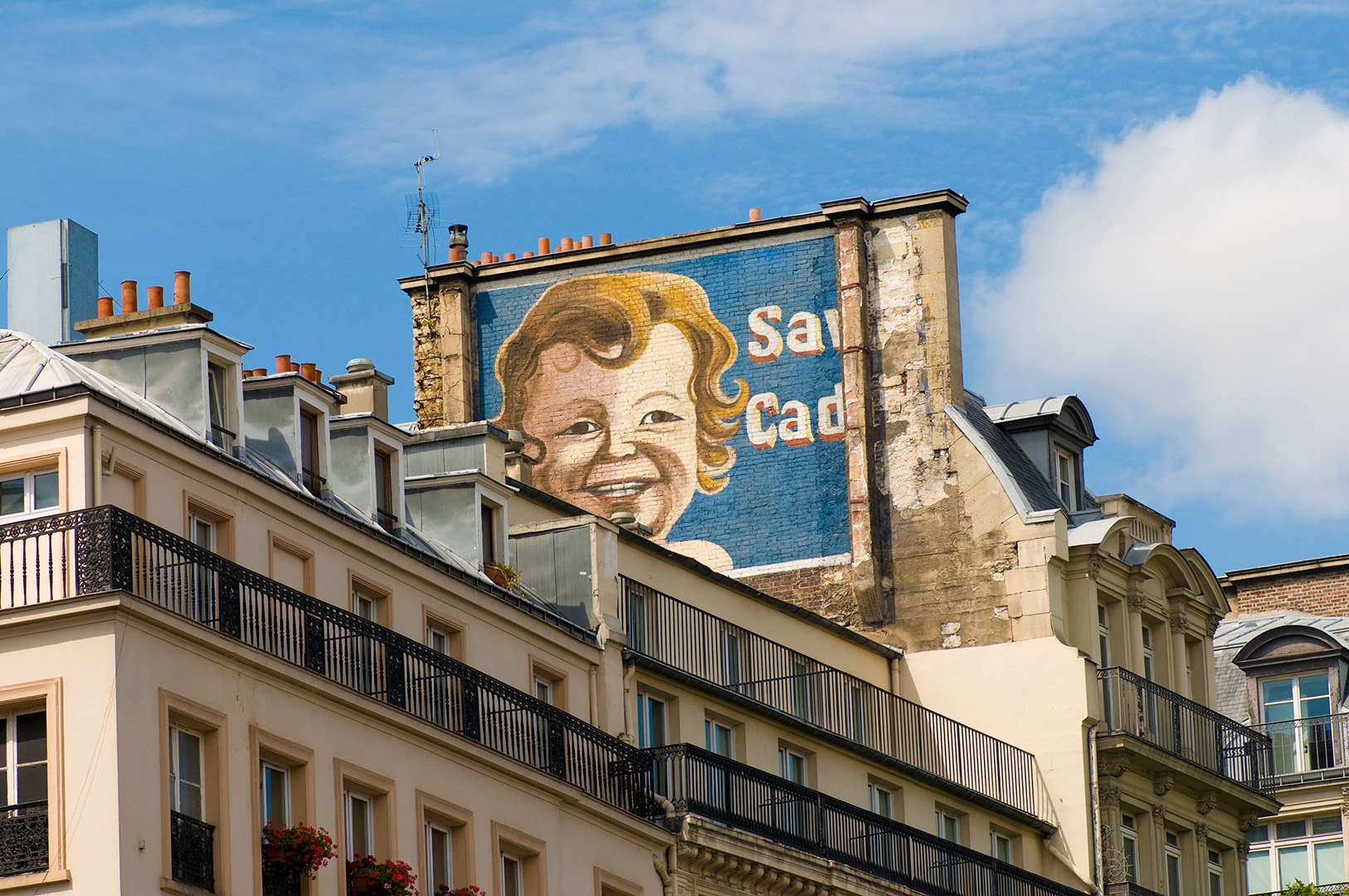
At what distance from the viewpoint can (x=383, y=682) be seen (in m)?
30.8

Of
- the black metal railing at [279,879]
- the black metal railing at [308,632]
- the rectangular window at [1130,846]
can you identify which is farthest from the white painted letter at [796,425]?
the black metal railing at [279,879]

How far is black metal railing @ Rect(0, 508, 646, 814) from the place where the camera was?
88.5 ft

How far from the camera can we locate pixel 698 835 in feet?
116

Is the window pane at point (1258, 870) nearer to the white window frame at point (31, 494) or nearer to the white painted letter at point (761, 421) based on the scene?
the white painted letter at point (761, 421)

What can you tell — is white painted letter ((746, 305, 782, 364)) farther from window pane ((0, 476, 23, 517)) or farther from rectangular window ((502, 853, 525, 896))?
window pane ((0, 476, 23, 517))

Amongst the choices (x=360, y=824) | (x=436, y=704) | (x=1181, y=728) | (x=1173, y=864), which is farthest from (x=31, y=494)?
(x=1173, y=864)

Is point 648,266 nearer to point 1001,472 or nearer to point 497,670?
point 1001,472

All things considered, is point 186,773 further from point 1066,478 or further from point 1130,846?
point 1066,478

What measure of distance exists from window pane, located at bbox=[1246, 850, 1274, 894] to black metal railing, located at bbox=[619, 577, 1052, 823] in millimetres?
12622

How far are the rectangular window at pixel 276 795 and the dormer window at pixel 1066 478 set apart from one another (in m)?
22.2

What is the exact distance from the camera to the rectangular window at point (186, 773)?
27.2 m

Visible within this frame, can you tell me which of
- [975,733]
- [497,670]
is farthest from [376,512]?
[975,733]

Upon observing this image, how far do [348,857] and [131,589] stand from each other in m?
4.36

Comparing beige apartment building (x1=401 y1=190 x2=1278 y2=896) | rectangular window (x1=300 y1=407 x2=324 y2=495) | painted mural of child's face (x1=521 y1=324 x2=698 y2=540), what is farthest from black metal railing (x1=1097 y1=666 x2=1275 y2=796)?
rectangular window (x1=300 y1=407 x2=324 y2=495)
